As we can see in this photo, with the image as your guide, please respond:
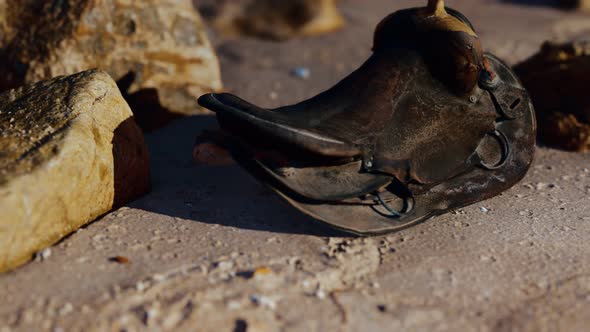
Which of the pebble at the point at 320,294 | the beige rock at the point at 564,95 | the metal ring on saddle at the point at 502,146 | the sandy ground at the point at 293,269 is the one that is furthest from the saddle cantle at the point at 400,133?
the beige rock at the point at 564,95

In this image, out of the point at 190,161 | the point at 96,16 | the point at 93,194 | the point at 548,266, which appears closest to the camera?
the point at 548,266

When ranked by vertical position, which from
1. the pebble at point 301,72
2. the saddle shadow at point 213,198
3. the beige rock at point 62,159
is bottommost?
the saddle shadow at point 213,198

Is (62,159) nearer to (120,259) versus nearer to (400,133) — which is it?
(120,259)

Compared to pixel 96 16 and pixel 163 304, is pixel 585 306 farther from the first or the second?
pixel 96 16

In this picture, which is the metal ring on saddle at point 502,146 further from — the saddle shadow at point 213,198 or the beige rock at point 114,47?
the beige rock at point 114,47

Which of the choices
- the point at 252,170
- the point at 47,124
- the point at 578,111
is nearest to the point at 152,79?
the point at 47,124

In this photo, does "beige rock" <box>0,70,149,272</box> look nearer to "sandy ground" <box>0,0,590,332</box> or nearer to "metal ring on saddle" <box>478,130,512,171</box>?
"sandy ground" <box>0,0,590,332</box>

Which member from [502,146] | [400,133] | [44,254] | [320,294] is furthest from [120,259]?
[502,146]
